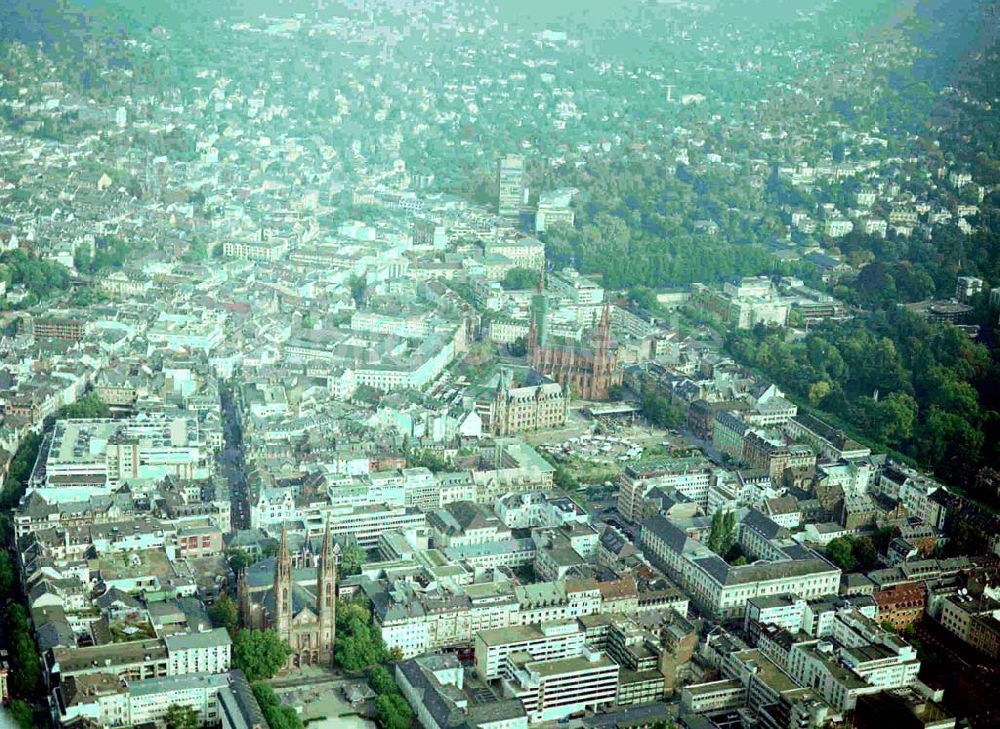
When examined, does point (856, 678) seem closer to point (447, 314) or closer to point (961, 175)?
point (447, 314)

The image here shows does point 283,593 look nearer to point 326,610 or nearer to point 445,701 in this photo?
point 326,610

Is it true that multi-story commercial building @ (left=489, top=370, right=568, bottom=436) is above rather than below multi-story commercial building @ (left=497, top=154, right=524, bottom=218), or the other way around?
below

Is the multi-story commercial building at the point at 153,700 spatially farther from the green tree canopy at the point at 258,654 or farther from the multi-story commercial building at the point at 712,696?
the multi-story commercial building at the point at 712,696

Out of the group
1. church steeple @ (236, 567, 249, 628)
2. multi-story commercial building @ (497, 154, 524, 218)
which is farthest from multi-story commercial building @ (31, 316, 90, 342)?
multi-story commercial building @ (497, 154, 524, 218)

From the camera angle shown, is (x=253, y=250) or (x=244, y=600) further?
(x=253, y=250)

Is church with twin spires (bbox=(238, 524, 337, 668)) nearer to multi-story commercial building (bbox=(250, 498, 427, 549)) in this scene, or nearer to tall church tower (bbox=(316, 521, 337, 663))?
tall church tower (bbox=(316, 521, 337, 663))

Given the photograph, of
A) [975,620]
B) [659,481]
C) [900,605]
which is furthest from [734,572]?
[975,620]

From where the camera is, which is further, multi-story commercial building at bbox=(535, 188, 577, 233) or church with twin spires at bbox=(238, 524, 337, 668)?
multi-story commercial building at bbox=(535, 188, 577, 233)
